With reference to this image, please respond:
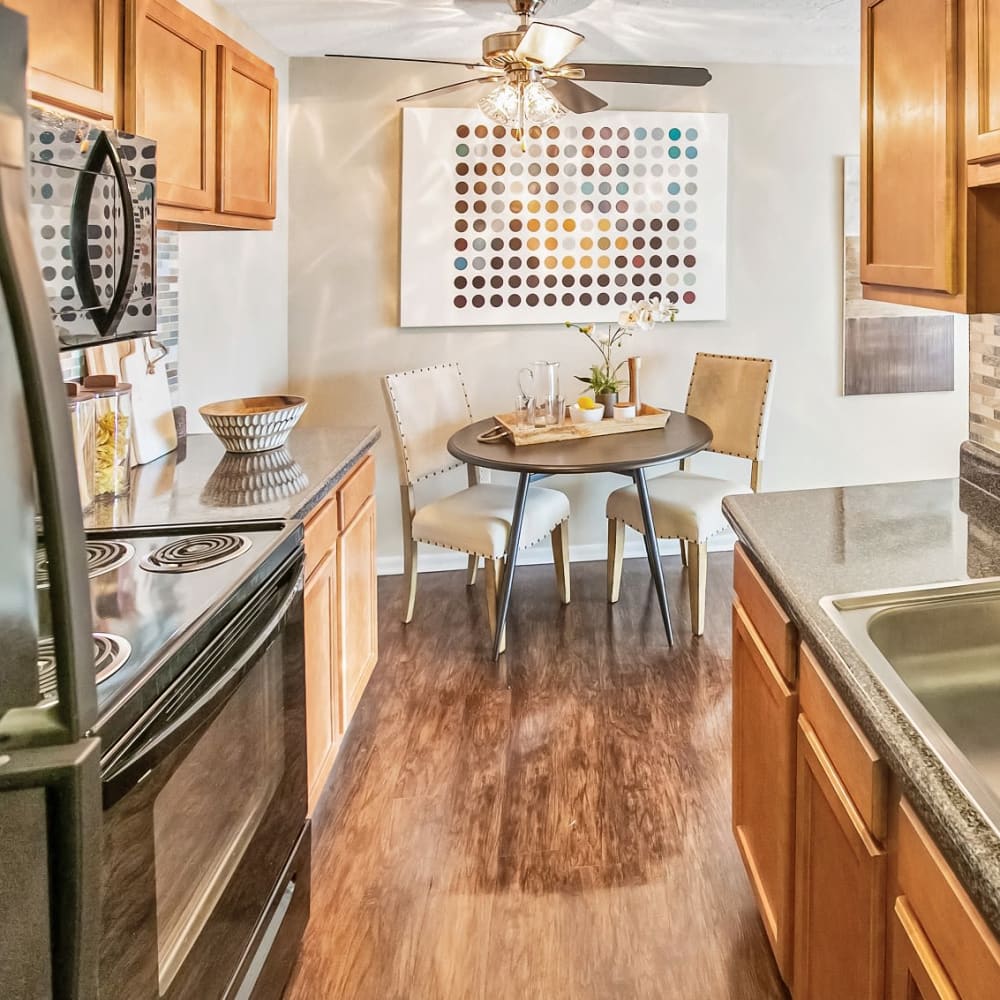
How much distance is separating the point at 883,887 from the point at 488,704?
1.96 meters

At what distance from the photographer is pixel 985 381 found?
6.69 ft

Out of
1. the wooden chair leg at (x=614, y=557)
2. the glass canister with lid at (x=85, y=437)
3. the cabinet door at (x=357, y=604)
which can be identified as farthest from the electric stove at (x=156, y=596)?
the wooden chair leg at (x=614, y=557)

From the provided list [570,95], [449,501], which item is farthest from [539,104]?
[449,501]

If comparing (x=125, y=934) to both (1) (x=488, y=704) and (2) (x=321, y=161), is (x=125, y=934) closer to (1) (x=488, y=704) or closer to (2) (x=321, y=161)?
(1) (x=488, y=704)

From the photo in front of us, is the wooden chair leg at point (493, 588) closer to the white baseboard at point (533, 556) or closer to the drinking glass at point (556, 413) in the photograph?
the drinking glass at point (556, 413)

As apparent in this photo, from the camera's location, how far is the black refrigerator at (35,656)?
719 millimetres

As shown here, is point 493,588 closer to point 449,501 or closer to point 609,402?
point 449,501

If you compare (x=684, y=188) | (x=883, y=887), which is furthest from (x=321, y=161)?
(x=883, y=887)

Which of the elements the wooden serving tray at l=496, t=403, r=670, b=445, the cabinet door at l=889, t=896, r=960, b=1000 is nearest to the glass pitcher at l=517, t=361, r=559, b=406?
the wooden serving tray at l=496, t=403, r=670, b=445

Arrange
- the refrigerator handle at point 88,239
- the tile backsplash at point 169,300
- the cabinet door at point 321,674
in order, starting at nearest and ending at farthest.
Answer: the refrigerator handle at point 88,239, the cabinet door at point 321,674, the tile backsplash at point 169,300

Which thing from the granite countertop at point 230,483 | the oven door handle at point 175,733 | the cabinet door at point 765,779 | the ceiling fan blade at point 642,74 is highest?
→ the ceiling fan blade at point 642,74

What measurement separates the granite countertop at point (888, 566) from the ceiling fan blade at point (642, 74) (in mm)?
1704

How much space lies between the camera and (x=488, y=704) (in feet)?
9.68

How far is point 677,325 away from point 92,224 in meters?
3.21
